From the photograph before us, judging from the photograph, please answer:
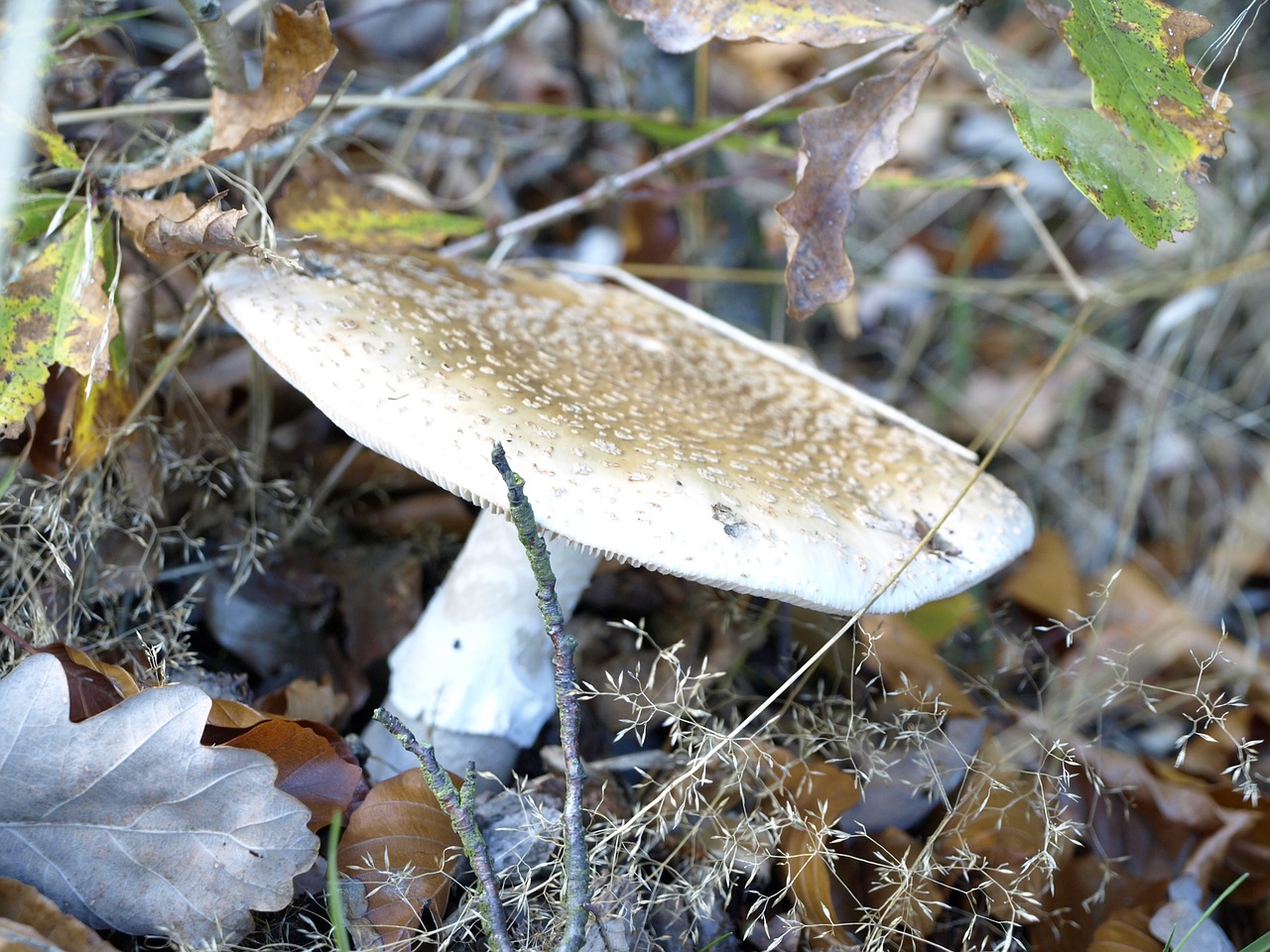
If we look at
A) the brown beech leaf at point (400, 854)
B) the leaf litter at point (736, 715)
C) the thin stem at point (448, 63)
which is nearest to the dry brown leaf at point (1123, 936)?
the leaf litter at point (736, 715)

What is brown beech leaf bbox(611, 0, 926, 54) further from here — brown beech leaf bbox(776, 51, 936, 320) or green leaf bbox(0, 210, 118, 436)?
green leaf bbox(0, 210, 118, 436)

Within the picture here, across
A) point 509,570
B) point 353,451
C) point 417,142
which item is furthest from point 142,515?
point 417,142

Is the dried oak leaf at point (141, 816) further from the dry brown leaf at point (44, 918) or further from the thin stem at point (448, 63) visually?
the thin stem at point (448, 63)

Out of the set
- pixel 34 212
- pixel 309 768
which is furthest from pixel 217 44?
pixel 309 768

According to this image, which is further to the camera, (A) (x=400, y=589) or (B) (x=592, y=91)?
(B) (x=592, y=91)

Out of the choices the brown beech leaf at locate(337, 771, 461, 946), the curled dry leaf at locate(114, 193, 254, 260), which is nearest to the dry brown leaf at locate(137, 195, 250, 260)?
the curled dry leaf at locate(114, 193, 254, 260)

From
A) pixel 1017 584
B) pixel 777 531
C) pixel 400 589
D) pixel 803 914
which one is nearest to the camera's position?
pixel 777 531

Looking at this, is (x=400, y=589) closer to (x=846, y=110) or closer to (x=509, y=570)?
(x=509, y=570)
